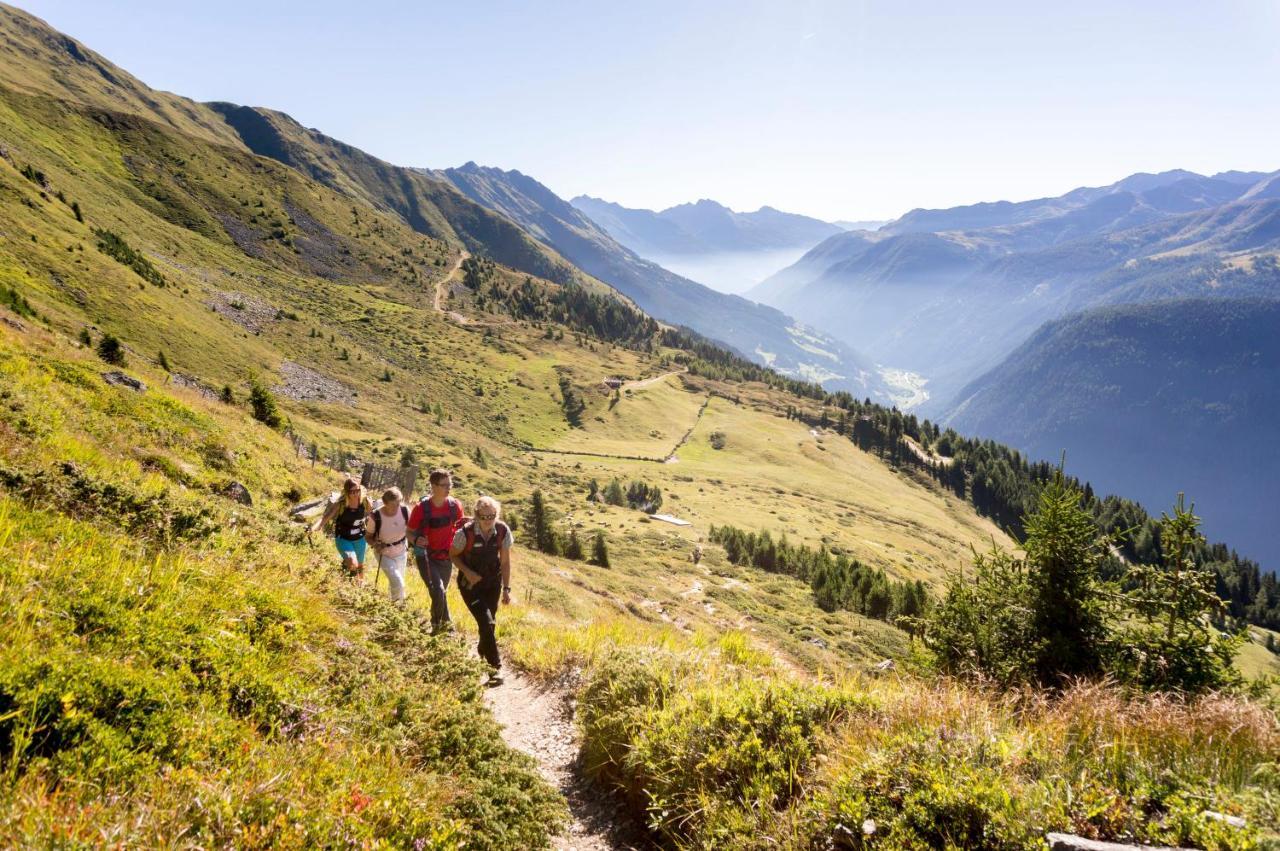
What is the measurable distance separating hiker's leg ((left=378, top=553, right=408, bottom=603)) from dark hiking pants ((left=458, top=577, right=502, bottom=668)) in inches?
63.4

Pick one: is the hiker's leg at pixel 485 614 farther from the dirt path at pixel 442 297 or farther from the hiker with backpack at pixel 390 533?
the dirt path at pixel 442 297

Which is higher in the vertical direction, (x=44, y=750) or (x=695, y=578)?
(x=44, y=750)

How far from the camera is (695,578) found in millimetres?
46094

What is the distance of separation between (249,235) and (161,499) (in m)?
150

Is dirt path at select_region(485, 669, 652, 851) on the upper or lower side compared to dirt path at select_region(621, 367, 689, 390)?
lower

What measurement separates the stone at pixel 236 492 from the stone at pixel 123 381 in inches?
275

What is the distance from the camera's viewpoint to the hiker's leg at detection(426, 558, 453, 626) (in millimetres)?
10047

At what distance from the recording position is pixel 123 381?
1903 centimetres

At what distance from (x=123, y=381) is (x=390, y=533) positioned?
605 inches

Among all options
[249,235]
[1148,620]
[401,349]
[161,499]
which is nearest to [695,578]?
[1148,620]

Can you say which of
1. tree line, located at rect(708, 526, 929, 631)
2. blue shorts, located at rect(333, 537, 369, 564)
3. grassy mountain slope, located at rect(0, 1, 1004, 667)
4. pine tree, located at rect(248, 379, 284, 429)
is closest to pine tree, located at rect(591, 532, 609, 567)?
grassy mountain slope, located at rect(0, 1, 1004, 667)

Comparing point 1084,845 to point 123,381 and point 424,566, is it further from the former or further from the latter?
point 123,381

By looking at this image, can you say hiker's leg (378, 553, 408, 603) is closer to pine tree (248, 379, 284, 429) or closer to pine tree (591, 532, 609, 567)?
pine tree (248, 379, 284, 429)

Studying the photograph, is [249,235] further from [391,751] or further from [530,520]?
[391,751]
